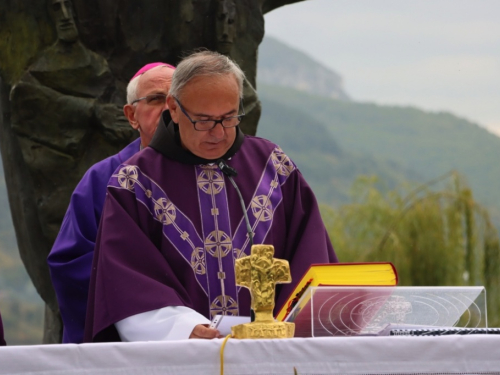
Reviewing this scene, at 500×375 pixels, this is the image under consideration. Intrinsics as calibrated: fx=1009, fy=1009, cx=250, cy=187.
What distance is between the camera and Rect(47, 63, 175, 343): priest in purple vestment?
4.22 m

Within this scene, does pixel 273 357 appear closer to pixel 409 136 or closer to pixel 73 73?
pixel 73 73

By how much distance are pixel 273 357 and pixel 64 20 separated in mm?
3597

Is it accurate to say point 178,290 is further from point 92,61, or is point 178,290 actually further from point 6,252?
point 6,252

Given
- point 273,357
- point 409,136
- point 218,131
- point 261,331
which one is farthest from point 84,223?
point 409,136

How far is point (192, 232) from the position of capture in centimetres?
362

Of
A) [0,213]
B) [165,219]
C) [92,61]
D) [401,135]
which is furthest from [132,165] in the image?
[401,135]

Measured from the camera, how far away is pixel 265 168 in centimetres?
386

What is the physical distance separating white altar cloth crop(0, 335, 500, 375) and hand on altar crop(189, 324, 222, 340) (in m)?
0.45

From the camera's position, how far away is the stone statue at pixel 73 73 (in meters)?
5.75

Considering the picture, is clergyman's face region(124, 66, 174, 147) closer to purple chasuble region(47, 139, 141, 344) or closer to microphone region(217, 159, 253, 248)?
purple chasuble region(47, 139, 141, 344)

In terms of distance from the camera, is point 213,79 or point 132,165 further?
point 132,165

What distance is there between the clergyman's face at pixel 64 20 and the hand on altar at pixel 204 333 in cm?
306

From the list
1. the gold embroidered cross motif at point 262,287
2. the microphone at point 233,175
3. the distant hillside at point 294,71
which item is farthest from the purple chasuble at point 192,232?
the distant hillside at point 294,71

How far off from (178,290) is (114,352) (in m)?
0.94
